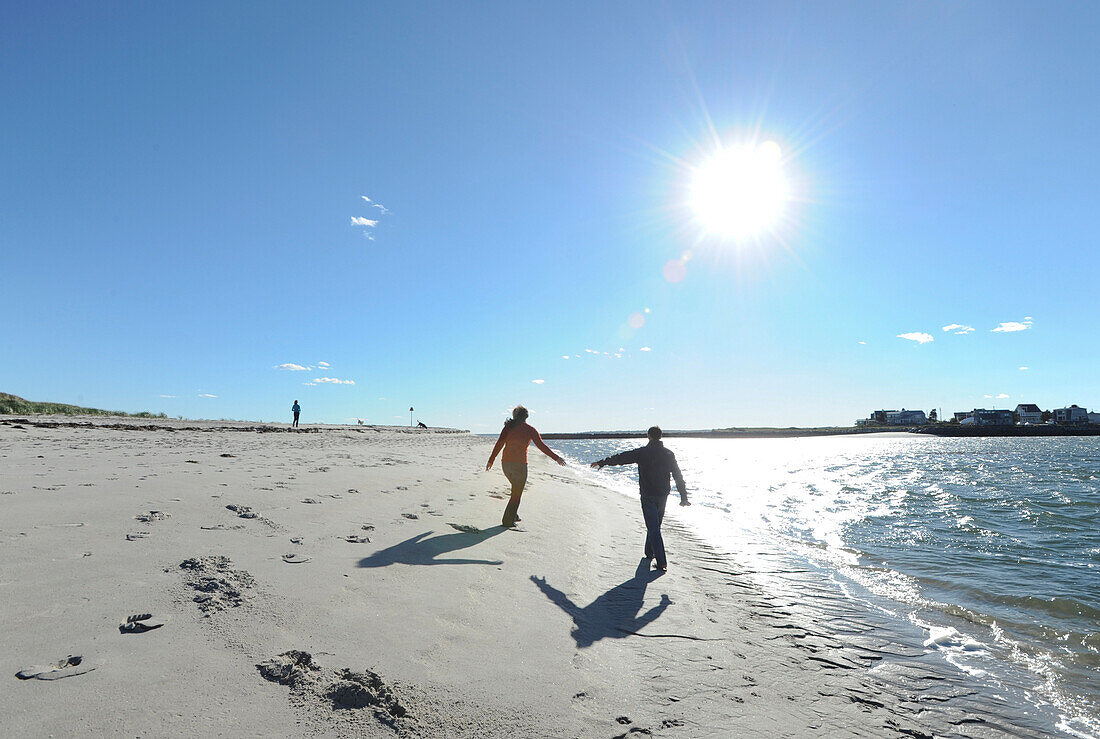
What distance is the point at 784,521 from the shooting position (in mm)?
14469

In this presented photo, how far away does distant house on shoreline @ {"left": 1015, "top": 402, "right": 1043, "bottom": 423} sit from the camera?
537 ft

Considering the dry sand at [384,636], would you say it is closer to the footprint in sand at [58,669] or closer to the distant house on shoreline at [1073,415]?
the footprint in sand at [58,669]

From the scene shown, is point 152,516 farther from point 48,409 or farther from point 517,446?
point 48,409

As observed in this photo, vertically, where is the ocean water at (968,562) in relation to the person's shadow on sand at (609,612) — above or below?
below

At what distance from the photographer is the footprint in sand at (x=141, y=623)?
11.5ft

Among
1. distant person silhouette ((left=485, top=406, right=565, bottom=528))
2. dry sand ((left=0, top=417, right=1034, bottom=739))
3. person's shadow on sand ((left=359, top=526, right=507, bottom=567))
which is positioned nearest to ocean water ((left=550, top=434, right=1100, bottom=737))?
dry sand ((left=0, top=417, right=1034, bottom=739))

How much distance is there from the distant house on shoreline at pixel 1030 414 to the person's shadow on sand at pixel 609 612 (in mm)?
217936

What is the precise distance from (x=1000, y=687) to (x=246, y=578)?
24.0 feet

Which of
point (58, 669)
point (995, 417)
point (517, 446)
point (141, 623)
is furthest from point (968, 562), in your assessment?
point (995, 417)

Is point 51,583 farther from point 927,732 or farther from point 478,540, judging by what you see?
point 927,732

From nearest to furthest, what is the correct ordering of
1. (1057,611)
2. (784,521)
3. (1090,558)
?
(1057,611), (1090,558), (784,521)

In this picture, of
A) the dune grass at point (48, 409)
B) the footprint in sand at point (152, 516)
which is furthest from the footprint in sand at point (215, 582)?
the dune grass at point (48, 409)

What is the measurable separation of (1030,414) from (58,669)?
228432mm

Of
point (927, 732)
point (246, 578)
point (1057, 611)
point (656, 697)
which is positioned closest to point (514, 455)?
point (246, 578)
